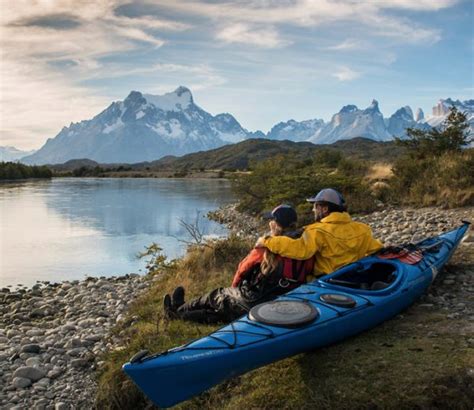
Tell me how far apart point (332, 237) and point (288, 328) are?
1685 millimetres

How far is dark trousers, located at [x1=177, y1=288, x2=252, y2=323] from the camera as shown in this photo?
544 centimetres

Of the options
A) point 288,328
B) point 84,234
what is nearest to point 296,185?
point 84,234

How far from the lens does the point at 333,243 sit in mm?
5664

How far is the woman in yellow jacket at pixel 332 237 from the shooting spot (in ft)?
18.2

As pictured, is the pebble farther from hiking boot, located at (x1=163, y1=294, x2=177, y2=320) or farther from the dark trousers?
the dark trousers

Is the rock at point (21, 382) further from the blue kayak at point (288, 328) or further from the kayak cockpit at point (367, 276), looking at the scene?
the kayak cockpit at point (367, 276)

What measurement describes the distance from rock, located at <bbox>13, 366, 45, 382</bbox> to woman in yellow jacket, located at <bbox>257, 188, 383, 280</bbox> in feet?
10.8

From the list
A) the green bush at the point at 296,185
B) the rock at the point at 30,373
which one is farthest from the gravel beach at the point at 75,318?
the green bush at the point at 296,185

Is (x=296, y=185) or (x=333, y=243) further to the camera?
(x=296, y=185)

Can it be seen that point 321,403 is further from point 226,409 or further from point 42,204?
point 42,204

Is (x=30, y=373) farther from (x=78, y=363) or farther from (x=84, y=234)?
(x=84, y=234)

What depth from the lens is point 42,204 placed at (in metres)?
28.4

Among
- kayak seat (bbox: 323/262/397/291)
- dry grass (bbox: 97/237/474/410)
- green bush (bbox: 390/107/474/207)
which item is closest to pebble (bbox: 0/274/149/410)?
dry grass (bbox: 97/237/474/410)

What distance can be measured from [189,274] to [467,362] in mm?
5228
